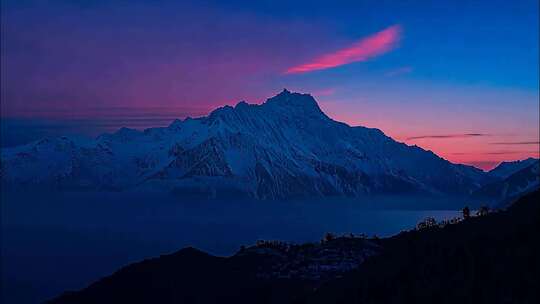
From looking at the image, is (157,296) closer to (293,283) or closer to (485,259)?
(293,283)

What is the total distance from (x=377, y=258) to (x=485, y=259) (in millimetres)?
38400

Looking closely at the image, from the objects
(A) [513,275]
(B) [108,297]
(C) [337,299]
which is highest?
(A) [513,275]

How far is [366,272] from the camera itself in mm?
119312

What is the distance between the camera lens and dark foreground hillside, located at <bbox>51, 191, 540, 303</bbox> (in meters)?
87.8

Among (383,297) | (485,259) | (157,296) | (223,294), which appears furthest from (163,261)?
(485,259)

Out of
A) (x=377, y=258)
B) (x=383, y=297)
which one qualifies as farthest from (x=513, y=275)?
(x=377, y=258)

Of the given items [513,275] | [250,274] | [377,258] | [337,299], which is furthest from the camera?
[250,274]

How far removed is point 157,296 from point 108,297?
12359 millimetres

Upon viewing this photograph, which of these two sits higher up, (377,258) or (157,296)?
(377,258)

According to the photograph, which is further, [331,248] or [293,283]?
[331,248]

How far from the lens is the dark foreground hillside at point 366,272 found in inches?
3455

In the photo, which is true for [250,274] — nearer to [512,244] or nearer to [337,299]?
[337,299]

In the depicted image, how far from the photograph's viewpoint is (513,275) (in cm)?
8506

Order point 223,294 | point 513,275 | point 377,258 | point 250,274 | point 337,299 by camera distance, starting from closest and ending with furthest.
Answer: point 513,275
point 337,299
point 377,258
point 223,294
point 250,274
